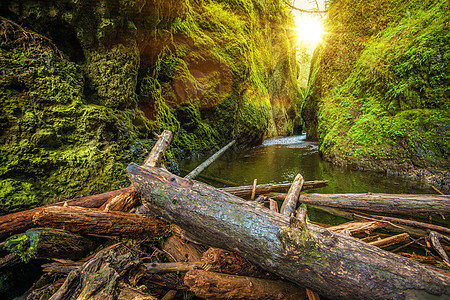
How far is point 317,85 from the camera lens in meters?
11.8

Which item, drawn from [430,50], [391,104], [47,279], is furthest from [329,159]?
[47,279]

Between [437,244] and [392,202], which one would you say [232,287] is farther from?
[392,202]

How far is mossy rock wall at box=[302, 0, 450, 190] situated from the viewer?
4938 mm

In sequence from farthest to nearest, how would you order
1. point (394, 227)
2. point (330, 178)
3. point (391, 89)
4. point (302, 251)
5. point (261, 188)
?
1. point (391, 89)
2. point (330, 178)
3. point (261, 188)
4. point (394, 227)
5. point (302, 251)

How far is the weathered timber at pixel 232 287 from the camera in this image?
1305 mm

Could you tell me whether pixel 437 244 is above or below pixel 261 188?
below

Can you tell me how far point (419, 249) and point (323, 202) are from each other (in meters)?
Answer: 1.35

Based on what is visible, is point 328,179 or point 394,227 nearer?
point 394,227

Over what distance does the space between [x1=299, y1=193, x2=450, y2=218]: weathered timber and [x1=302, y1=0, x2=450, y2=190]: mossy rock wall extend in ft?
8.52

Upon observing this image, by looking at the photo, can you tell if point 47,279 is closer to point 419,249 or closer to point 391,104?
point 419,249

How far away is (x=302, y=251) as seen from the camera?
123 cm

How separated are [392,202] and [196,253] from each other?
11.9ft

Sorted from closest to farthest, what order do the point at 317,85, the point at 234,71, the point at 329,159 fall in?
the point at 329,159 → the point at 234,71 → the point at 317,85

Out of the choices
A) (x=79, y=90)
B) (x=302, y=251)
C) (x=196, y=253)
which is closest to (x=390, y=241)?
(x=302, y=251)
